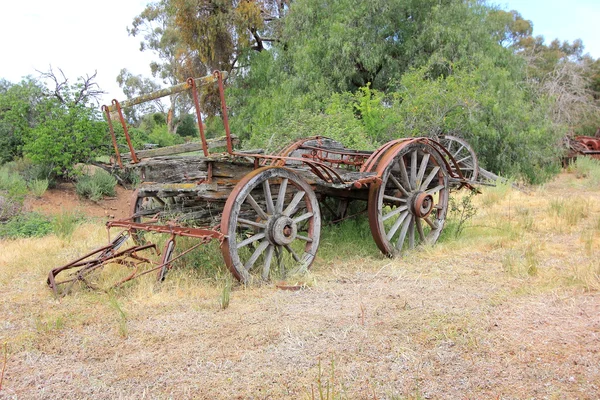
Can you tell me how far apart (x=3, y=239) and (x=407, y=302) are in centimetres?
655

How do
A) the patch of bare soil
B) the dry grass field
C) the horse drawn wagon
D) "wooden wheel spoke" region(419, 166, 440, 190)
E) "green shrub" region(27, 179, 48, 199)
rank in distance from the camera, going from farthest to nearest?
"green shrub" region(27, 179, 48, 199)
the patch of bare soil
"wooden wheel spoke" region(419, 166, 440, 190)
the horse drawn wagon
the dry grass field

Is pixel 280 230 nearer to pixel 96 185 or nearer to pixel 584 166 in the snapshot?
pixel 96 185

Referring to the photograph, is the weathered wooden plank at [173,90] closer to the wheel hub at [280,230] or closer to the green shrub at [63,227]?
the wheel hub at [280,230]

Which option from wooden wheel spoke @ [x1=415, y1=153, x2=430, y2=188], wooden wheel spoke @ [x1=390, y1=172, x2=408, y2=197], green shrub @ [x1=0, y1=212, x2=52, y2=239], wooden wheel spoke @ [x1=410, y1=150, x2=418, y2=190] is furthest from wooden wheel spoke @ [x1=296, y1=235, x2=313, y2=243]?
green shrub @ [x1=0, y1=212, x2=52, y2=239]

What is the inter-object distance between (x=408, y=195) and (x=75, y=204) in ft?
29.1

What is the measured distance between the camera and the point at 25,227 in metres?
8.09

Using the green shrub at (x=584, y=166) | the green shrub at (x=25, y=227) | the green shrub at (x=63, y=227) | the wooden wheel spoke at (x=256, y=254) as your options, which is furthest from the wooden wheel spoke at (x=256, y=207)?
the green shrub at (x=584, y=166)

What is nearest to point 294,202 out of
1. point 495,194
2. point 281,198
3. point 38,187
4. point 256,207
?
point 281,198

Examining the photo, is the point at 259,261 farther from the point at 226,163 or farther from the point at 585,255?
the point at 585,255

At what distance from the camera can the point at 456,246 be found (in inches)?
226

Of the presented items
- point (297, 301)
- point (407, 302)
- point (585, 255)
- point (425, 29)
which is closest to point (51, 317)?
point (297, 301)

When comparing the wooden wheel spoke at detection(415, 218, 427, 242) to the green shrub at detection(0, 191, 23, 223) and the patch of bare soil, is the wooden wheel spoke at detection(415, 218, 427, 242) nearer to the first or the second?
the patch of bare soil

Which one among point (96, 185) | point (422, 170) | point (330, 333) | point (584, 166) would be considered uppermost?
point (422, 170)

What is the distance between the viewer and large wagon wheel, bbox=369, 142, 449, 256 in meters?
5.14
